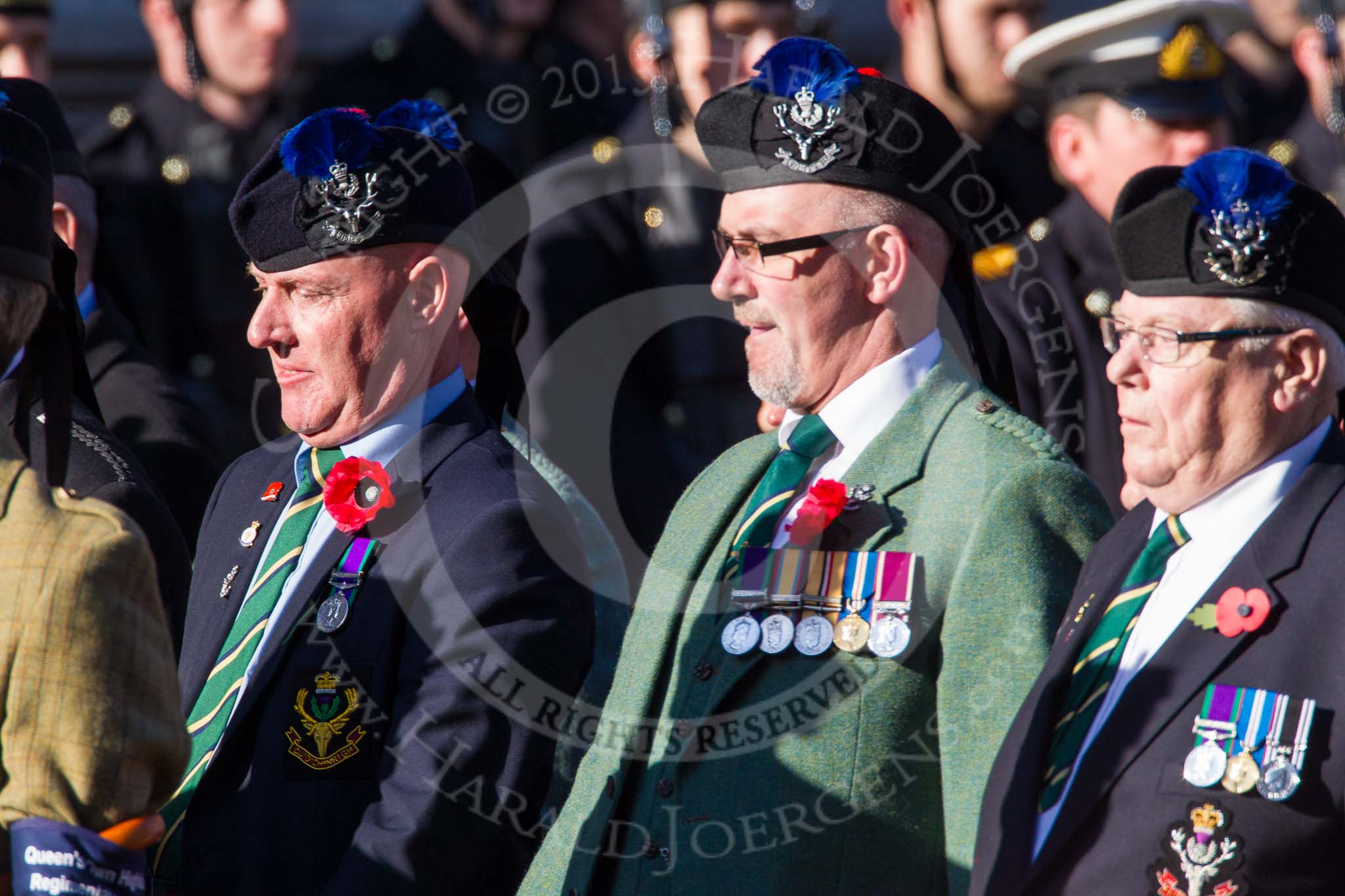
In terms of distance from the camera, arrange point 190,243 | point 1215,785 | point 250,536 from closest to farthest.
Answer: point 1215,785
point 250,536
point 190,243

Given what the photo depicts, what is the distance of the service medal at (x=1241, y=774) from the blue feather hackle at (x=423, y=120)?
217 centimetres

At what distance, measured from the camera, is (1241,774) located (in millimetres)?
2979

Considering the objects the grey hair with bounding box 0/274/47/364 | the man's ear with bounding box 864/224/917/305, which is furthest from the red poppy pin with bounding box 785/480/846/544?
the grey hair with bounding box 0/274/47/364

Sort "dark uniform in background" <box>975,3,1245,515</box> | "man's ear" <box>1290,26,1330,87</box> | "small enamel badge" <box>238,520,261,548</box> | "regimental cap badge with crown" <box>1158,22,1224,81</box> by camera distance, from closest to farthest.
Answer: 1. "small enamel badge" <box>238,520,261,548</box>
2. "dark uniform in background" <box>975,3,1245,515</box>
3. "regimental cap badge with crown" <box>1158,22,1224,81</box>
4. "man's ear" <box>1290,26,1330,87</box>

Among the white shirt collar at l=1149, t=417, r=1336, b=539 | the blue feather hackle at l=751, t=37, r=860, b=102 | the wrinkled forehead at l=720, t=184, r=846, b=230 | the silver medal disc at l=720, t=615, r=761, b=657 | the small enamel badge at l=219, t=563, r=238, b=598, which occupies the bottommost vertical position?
the silver medal disc at l=720, t=615, r=761, b=657

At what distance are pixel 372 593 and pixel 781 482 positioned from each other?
79cm

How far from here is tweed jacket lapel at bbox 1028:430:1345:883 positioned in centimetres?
309

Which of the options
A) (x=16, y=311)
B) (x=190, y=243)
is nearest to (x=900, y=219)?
(x=16, y=311)

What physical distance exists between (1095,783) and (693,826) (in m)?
0.76

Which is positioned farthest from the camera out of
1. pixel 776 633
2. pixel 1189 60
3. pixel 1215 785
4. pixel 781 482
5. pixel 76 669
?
pixel 1189 60

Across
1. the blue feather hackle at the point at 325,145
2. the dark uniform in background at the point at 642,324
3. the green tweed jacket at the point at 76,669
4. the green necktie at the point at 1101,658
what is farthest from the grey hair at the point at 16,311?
the dark uniform in background at the point at 642,324

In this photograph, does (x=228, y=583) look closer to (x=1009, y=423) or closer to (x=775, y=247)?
(x=775, y=247)

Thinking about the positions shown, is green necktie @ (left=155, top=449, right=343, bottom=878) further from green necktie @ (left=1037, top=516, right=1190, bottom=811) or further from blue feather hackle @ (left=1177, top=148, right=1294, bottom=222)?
blue feather hackle @ (left=1177, top=148, right=1294, bottom=222)

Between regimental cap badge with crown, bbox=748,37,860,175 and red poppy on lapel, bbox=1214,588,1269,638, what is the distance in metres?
1.20
